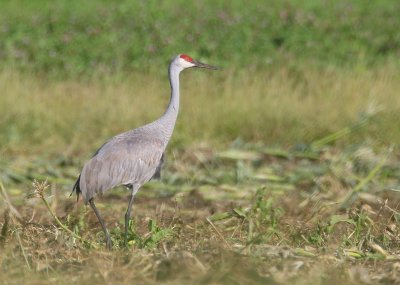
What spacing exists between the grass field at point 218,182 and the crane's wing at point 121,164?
260 millimetres

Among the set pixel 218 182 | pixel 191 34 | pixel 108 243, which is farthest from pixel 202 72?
pixel 108 243

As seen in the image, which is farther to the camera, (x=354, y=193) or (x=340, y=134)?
(x=340, y=134)

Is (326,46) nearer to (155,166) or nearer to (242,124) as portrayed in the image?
(242,124)


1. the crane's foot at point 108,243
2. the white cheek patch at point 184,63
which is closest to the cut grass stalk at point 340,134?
the white cheek patch at point 184,63

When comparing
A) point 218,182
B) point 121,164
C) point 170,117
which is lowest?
point 218,182

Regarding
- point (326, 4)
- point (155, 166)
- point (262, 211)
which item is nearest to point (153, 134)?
point (155, 166)

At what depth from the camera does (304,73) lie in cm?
1216

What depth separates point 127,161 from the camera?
6.24m

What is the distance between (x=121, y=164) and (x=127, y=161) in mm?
40

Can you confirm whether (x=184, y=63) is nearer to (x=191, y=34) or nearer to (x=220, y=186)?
(x=220, y=186)

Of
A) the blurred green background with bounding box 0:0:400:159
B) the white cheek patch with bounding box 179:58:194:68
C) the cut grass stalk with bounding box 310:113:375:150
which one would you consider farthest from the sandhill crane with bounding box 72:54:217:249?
the blurred green background with bounding box 0:0:400:159

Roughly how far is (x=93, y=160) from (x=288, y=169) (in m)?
2.51

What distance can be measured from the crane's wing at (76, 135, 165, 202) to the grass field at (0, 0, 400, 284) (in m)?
0.26

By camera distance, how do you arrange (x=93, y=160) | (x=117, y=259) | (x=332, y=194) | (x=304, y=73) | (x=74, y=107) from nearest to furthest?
(x=117, y=259) < (x=93, y=160) < (x=332, y=194) < (x=74, y=107) < (x=304, y=73)
